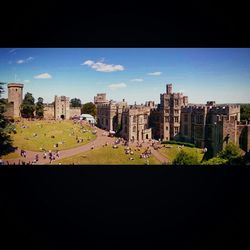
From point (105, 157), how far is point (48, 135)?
159cm

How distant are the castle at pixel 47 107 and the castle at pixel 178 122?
71 centimetres

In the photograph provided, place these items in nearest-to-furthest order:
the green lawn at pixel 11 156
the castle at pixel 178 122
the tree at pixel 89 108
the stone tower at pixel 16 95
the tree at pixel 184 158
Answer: the green lawn at pixel 11 156 → the stone tower at pixel 16 95 → the tree at pixel 184 158 → the tree at pixel 89 108 → the castle at pixel 178 122

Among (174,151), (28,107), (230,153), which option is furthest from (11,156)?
(230,153)

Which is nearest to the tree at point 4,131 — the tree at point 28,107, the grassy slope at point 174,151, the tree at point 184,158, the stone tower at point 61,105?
the tree at point 28,107

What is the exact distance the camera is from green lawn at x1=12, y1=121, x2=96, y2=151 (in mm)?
5773

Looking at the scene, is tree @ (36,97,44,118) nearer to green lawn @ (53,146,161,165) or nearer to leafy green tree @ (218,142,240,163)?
green lawn @ (53,146,161,165)

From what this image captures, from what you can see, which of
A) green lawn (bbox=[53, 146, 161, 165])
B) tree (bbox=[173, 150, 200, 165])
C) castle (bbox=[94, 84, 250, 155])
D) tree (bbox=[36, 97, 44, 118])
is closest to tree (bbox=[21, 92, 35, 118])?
tree (bbox=[36, 97, 44, 118])

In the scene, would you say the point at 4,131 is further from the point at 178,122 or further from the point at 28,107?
the point at 178,122

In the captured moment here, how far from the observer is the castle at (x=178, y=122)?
6355 mm

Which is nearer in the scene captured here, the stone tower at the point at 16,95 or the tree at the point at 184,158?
the stone tower at the point at 16,95

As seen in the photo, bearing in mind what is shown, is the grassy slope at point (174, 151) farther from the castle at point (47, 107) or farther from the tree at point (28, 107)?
the tree at point (28, 107)
